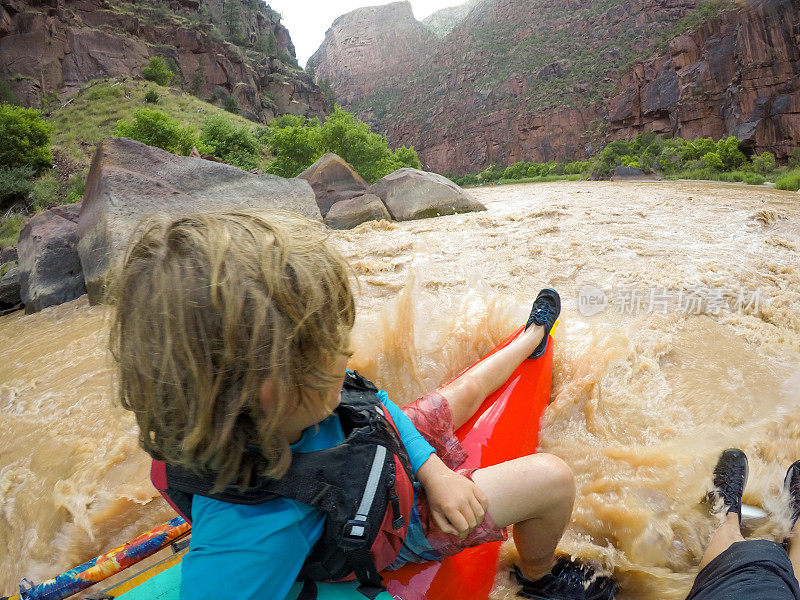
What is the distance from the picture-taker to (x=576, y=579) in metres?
0.98

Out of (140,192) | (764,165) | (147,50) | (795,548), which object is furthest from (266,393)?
(147,50)

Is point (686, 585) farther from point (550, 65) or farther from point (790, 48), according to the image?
point (550, 65)

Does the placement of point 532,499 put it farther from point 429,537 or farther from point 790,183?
point 790,183

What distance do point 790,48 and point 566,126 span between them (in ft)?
65.8

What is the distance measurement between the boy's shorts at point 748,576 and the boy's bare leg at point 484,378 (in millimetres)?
634

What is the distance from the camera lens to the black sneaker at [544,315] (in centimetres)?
165

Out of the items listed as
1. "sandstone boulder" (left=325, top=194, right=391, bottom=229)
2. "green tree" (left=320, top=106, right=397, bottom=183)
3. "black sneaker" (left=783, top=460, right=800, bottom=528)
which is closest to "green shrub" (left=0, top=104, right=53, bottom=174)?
"green tree" (left=320, top=106, right=397, bottom=183)

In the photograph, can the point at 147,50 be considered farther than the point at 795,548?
Yes

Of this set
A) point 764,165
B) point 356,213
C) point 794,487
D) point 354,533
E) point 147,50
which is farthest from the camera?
point 147,50

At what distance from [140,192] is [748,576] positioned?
16.1 ft

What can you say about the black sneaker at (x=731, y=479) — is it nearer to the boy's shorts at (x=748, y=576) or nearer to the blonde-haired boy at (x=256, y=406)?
the boy's shorts at (x=748, y=576)

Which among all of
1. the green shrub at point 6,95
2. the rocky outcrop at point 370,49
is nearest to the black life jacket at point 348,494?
the green shrub at point 6,95

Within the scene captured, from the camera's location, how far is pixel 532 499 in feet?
2.83

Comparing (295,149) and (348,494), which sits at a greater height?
(295,149)
